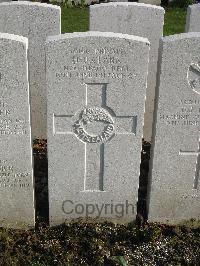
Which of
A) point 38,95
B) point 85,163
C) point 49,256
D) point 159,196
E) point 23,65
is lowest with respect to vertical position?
point 49,256

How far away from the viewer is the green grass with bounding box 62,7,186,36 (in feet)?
35.4

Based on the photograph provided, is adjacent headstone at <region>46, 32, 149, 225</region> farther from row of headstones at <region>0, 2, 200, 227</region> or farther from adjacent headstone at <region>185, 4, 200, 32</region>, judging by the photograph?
adjacent headstone at <region>185, 4, 200, 32</region>

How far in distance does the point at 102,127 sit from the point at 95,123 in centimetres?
8

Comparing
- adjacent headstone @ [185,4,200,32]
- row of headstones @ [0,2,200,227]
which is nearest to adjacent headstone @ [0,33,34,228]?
row of headstones @ [0,2,200,227]

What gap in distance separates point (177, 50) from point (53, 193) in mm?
1884

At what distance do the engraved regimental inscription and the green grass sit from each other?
21.6ft

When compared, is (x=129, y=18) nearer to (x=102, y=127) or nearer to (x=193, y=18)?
(x=193, y=18)

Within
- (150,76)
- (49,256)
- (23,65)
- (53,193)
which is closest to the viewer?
(23,65)

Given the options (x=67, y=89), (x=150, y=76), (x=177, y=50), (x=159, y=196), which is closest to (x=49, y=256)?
(x=159, y=196)

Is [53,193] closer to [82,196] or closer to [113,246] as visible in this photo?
[82,196]

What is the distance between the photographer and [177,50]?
13.0 ft

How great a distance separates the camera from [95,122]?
4.30 metres

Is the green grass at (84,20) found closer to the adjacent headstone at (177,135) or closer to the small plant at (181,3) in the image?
the small plant at (181,3)

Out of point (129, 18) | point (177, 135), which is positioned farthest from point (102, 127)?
point (129, 18)
